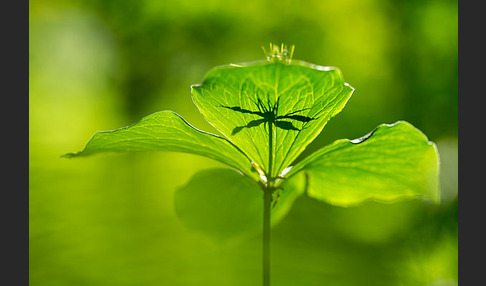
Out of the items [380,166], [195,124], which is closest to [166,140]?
[380,166]

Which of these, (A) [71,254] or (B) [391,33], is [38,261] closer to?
(A) [71,254]

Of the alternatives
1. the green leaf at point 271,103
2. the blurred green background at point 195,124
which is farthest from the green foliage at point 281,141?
the blurred green background at point 195,124

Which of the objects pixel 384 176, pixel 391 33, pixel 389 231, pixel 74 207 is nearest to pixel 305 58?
pixel 391 33

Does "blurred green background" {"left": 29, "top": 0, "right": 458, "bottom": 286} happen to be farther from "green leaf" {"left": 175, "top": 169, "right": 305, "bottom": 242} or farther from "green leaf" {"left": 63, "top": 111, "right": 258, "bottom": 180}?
"green leaf" {"left": 63, "top": 111, "right": 258, "bottom": 180}

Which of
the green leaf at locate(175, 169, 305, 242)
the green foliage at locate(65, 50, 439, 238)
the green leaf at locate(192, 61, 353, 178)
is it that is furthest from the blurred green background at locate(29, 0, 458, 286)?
the green leaf at locate(192, 61, 353, 178)

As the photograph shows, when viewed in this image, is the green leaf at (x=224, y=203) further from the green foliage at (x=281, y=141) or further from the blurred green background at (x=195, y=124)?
the blurred green background at (x=195, y=124)

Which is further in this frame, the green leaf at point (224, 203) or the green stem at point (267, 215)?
the green leaf at point (224, 203)
